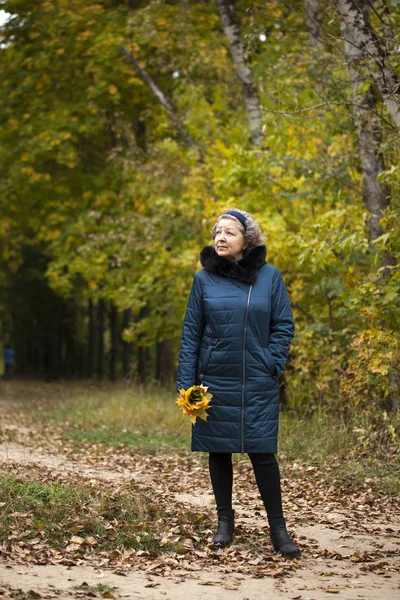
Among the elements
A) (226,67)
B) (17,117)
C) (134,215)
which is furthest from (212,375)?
(17,117)

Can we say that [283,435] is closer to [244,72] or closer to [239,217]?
[239,217]

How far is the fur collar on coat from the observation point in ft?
20.3

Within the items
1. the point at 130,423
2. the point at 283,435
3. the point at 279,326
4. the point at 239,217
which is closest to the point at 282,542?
the point at 279,326

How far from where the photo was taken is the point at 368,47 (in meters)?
9.98

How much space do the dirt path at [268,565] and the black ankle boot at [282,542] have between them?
7 centimetres

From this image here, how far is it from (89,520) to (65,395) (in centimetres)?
1951

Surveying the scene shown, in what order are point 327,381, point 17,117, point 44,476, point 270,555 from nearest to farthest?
point 270,555, point 44,476, point 327,381, point 17,117

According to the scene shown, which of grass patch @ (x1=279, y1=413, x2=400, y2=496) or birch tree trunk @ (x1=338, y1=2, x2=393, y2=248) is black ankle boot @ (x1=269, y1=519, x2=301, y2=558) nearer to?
grass patch @ (x1=279, y1=413, x2=400, y2=496)

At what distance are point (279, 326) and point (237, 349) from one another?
339 mm

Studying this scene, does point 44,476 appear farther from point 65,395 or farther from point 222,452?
point 65,395

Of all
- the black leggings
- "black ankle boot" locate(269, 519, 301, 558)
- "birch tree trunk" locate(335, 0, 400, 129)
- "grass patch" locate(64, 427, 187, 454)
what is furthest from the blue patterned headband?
"grass patch" locate(64, 427, 187, 454)

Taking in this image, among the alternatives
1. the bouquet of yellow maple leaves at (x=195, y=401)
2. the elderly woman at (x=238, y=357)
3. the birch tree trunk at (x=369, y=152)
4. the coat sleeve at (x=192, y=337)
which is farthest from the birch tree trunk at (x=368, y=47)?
the bouquet of yellow maple leaves at (x=195, y=401)

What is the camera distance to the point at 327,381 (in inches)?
476

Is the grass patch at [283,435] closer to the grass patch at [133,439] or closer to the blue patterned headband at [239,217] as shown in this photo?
the grass patch at [133,439]
